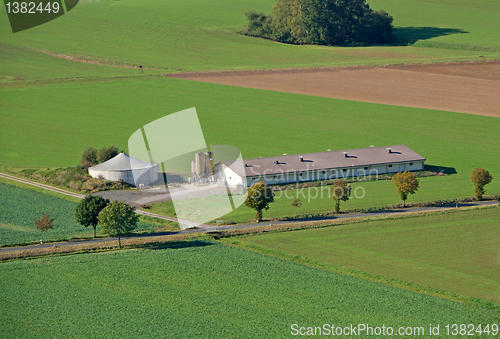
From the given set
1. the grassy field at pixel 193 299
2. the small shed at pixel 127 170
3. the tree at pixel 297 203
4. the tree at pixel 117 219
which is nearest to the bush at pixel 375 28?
the small shed at pixel 127 170

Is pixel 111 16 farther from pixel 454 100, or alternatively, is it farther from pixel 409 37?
pixel 454 100

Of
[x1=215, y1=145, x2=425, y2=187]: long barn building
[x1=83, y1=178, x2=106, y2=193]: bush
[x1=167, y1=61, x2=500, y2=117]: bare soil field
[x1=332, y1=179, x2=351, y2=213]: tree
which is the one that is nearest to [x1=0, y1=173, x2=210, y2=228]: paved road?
[x1=83, y1=178, x2=106, y2=193]: bush

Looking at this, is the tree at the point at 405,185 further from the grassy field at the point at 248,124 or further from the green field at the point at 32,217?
the green field at the point at 32,217

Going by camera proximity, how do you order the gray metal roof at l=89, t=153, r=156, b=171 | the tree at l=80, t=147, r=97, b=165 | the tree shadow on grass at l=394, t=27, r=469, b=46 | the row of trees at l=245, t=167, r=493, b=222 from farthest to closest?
1. the tree shadow on grass at l=394, t=27, r=469, b=46
2. the tree at l=80, t=147, r=97, b=165
3. the gray metal roof at l=89, t=153, r=156, b=171
4. the row of trees at l=245, t=167, r=493, b=222

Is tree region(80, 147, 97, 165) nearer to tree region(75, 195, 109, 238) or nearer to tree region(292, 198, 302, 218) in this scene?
tree region(75, 195, 109, 238)

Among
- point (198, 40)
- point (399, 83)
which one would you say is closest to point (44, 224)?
point (399, 83)

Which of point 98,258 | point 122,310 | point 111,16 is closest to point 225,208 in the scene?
point 98,258
